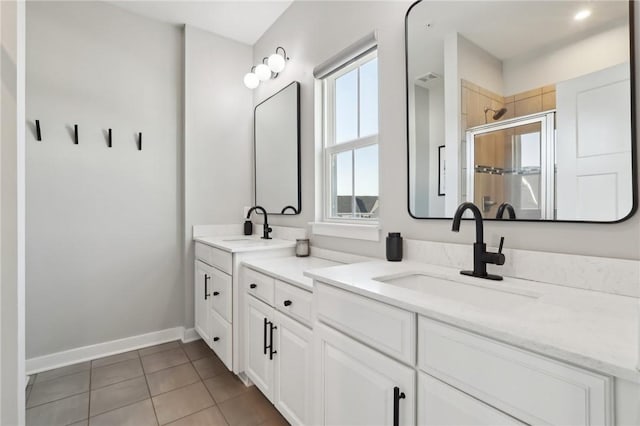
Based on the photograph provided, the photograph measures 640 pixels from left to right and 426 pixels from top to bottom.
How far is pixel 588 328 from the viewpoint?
70 cm

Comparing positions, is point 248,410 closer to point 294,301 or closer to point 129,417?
point 129,417

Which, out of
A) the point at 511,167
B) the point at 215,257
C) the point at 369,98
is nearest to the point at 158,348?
the point at 215,257

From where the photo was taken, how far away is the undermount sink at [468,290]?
105 centimetres

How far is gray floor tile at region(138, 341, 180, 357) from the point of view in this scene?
2.52m

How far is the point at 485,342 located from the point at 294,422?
1119 millimetres

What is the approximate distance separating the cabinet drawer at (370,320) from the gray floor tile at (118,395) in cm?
151

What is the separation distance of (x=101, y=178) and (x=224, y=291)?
1.43m

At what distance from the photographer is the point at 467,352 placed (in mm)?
759

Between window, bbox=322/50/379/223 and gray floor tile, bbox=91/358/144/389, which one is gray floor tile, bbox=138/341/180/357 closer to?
gray floor tile, bbox=91/358/144/389

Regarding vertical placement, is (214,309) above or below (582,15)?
below

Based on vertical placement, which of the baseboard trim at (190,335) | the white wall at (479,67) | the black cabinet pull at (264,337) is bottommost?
the baseboard trim at (190,335)

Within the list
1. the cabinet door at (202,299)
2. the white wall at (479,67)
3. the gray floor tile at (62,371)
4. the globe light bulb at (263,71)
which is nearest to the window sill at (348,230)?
the white wall at (479,67)

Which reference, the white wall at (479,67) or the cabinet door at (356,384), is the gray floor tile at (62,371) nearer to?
the cabinet door at (356,384)

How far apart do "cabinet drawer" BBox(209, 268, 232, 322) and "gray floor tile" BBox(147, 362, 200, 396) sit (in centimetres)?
47
